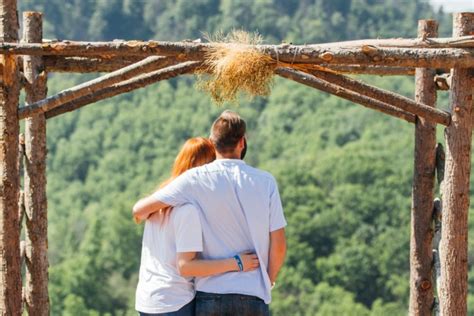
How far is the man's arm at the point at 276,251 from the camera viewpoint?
7242 millimetres

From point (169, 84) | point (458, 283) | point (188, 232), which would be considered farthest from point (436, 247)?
point (169, 84)

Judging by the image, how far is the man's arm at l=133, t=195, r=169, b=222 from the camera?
718cm

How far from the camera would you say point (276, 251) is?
725 centimetres

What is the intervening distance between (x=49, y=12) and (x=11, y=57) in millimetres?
97542

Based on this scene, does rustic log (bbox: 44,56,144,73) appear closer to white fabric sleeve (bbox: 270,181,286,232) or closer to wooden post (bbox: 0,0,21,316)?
wooden post (bbox: 0,0,21,316)

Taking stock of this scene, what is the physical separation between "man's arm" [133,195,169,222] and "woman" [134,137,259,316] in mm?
56

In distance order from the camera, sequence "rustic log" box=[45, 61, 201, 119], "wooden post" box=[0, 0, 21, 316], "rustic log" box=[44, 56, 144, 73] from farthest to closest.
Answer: "rustic log" box=[44, 56, 144, 73] < "rustic log" box=[45, 61, 201, 119] < "wooden post" box=[0, 0, 21, 316]

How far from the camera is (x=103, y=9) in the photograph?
106 meters

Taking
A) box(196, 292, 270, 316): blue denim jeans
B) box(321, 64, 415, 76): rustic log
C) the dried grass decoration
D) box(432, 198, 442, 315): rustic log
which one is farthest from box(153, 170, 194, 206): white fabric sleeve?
box(321, 64, 415, 76): rustic log

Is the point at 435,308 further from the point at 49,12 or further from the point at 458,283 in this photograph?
the point at 49,12

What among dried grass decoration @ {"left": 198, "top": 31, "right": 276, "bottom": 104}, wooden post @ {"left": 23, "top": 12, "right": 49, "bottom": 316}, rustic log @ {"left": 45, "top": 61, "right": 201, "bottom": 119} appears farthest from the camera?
wooden post @ {"left": 23, "top": 12, "right": 49, "bottom": 316}

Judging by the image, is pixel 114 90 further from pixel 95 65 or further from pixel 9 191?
pixel 9 191

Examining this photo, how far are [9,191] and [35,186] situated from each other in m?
1.02

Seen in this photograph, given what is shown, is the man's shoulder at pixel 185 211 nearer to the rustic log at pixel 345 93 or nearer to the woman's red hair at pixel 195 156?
the woman's red hair at pixel 195 156
